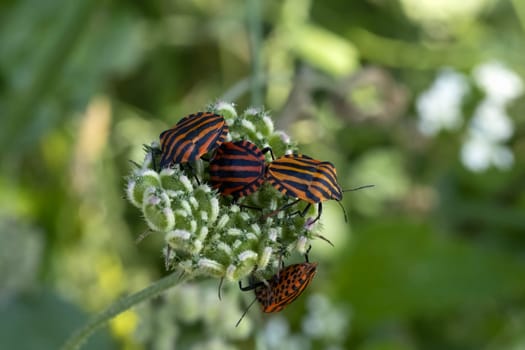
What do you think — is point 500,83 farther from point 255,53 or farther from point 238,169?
point 238,169

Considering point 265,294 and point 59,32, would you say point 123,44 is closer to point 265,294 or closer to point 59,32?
point 59,32

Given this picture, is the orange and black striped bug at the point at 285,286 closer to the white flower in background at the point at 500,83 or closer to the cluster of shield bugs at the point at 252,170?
the cluster of shield bugs at the point at 252,170

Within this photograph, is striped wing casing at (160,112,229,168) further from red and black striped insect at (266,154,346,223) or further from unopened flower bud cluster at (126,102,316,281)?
red and black striped insect at (266,154,346,223)

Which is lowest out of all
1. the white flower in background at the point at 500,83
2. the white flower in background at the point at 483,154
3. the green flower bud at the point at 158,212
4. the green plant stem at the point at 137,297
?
the green plant stem at the point at 137,297

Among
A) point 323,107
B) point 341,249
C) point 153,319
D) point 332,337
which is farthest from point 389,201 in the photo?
point 153,319

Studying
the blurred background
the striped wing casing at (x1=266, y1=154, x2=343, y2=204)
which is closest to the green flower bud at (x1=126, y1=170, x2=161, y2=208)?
the striped wing casing at (x1=266, y1=154, x2=343, y2=204)

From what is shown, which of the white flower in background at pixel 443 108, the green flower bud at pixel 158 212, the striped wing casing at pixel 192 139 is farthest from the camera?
the white flower in background at pixel 443 108

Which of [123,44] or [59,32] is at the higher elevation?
[123,44]

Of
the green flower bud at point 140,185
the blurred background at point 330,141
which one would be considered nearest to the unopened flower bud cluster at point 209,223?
the green flower bud at point 140,185
